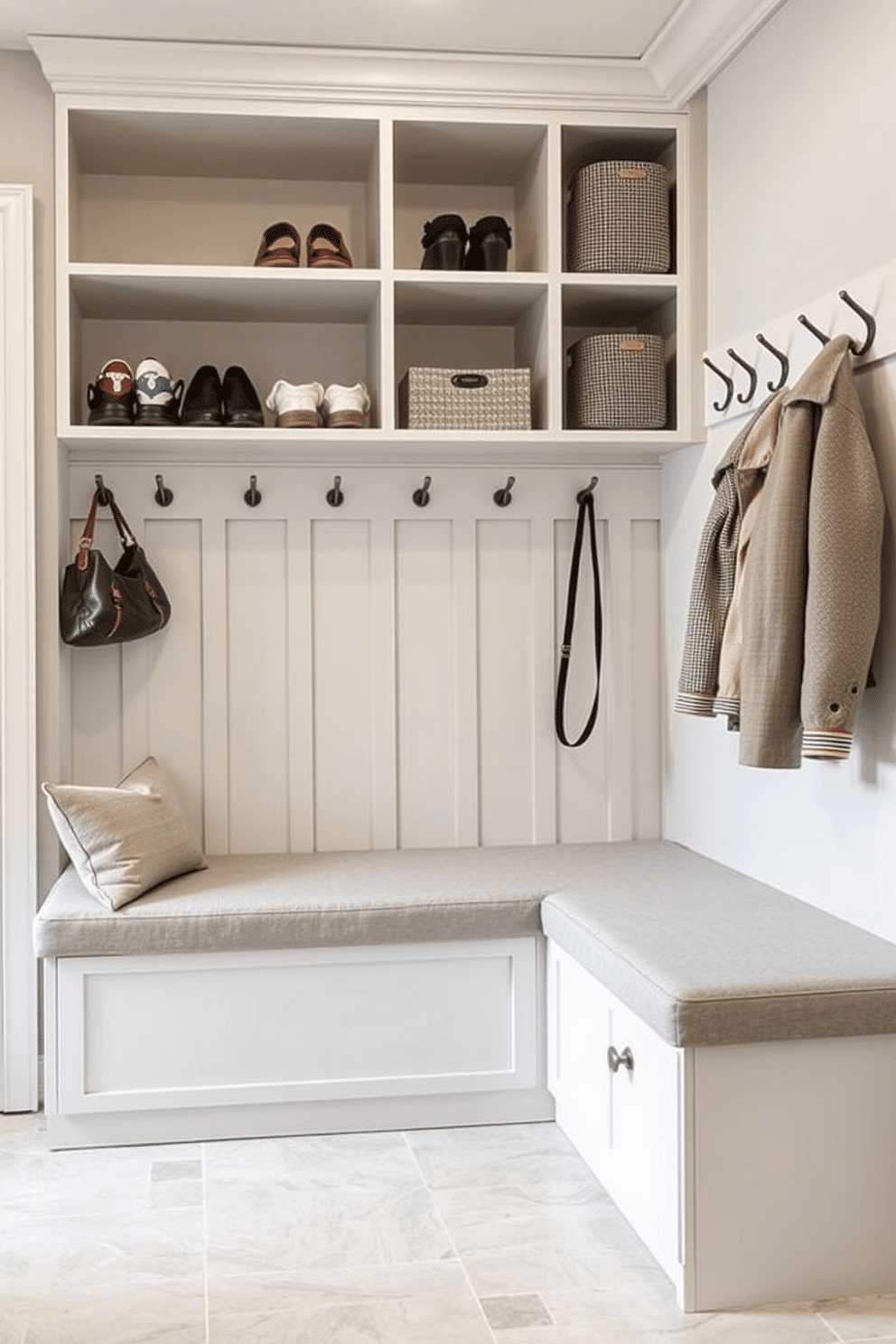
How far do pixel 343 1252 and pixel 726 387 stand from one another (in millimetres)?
2044

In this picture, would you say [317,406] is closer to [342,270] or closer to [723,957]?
[342,270]

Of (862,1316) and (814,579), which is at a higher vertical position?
(814,579)

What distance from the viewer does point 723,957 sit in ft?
8.07

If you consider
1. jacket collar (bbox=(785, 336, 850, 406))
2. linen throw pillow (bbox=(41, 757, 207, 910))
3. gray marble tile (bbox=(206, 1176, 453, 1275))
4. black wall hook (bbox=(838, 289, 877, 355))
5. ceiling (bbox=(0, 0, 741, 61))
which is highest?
ceiling (bbox=(0, 0, 741, 61))

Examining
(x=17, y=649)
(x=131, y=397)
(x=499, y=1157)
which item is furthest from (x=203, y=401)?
Answer: (x=499, y=1157)

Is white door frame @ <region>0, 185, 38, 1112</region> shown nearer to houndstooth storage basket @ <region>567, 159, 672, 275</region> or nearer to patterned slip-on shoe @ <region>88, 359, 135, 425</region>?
patterned slip-on shoe @ <region>88, 359, 135, 425</region>

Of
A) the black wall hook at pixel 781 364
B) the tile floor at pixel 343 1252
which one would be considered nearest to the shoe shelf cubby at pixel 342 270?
the black wall hook at pixel 781 364

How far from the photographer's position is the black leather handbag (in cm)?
334

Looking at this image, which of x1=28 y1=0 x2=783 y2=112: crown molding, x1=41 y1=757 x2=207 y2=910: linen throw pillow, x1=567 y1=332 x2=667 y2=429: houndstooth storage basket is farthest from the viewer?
x1=567 y1=332 x2=667 y2=429: houndstooth storage basket

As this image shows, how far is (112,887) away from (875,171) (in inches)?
82.0

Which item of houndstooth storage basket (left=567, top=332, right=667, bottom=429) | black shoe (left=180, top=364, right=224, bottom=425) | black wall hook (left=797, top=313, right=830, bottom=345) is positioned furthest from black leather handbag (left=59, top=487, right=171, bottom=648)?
black wall hook (left=797, top=313, right=830, bottom=345)

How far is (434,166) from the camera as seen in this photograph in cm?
362

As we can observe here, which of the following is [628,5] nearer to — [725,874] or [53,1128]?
[725,874]

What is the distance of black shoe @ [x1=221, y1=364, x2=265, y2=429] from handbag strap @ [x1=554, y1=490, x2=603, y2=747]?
2.86 feet
